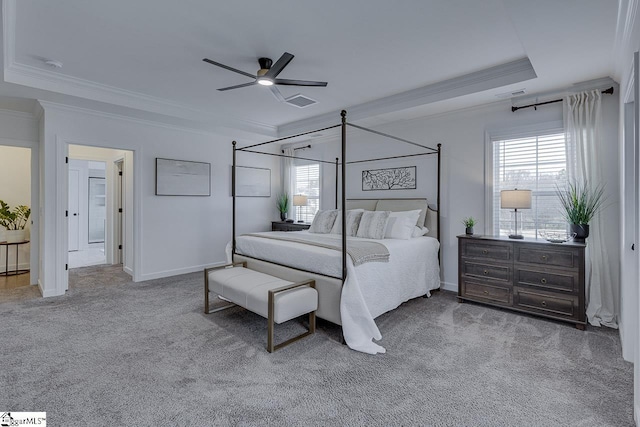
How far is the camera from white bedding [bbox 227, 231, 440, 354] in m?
2.79

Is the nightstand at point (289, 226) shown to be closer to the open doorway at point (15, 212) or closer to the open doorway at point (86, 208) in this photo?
the open doorway at point (15, 212)

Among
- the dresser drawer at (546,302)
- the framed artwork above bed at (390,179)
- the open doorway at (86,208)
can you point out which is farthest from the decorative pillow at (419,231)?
the open doorway at (86,208)

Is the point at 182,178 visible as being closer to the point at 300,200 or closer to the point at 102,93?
the point at 102,93

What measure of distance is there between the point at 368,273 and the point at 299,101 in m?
2.81

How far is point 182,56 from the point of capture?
321 centimetres

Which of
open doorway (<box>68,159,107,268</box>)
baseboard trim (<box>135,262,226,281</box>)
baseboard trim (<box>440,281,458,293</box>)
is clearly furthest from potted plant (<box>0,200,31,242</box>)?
baseboard trim (<box>440,281,458,293</box>)

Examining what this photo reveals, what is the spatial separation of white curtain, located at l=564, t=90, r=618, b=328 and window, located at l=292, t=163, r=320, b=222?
4.02m

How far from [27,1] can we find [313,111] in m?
3.52

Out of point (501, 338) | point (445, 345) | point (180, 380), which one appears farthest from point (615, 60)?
point (180, 380)

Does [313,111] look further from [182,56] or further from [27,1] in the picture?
[27,1]

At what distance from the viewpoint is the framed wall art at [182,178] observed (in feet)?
16.9

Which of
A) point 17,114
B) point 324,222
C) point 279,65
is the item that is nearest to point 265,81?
point 279,65

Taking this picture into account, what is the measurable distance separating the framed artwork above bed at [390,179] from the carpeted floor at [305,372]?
2167mm

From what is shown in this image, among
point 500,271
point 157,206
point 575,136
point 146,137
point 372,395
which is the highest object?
point 146,137
